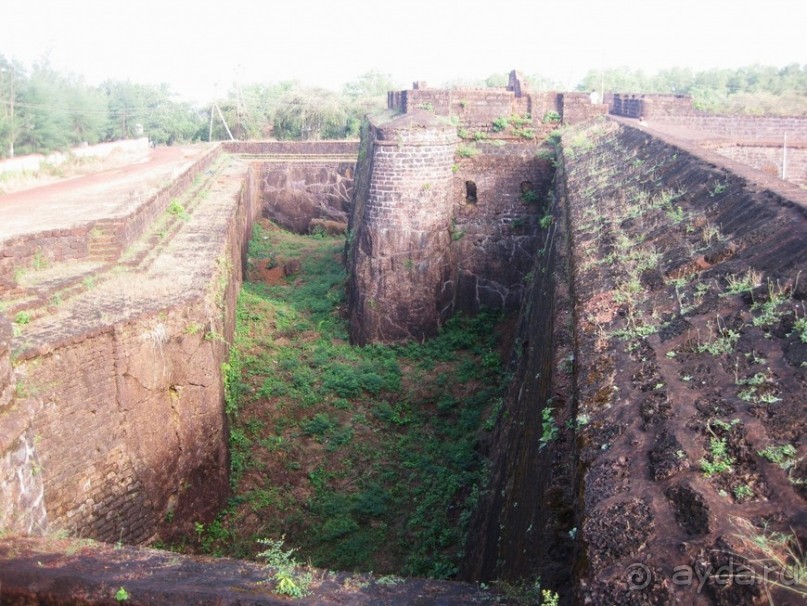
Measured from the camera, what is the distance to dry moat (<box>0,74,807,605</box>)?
2.26 meters

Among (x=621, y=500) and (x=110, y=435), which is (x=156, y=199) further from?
(x=621, y=500)

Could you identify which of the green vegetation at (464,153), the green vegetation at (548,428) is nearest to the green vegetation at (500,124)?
the green vegetation at (464,153)

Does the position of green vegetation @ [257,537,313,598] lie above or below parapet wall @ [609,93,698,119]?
below

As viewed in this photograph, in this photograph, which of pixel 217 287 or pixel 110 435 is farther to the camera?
pixel 217 287

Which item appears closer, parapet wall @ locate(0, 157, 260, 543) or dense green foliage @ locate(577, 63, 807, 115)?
parapet wall @ locate(0, 157, 260, 543)

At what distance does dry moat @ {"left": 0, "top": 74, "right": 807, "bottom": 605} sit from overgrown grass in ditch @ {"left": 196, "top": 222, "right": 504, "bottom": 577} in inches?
1.4

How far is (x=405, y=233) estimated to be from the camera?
10656mm

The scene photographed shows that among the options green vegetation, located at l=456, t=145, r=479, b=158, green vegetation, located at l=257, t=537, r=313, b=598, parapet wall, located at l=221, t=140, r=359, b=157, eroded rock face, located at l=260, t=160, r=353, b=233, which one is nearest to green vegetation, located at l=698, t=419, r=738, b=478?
green vegetation, located at l=257, t=537, r=313, b=598

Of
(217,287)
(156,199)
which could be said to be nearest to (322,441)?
(217,287)

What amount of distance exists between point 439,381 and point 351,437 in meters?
1.75

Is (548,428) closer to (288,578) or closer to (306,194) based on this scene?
(288,578)

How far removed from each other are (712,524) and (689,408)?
61 centimetres

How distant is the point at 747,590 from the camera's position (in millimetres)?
1686

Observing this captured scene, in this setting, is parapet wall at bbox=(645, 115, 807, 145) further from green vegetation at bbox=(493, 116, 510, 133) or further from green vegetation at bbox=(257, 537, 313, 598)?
green vegetation at bbox=(257, 537, 313, 598)
